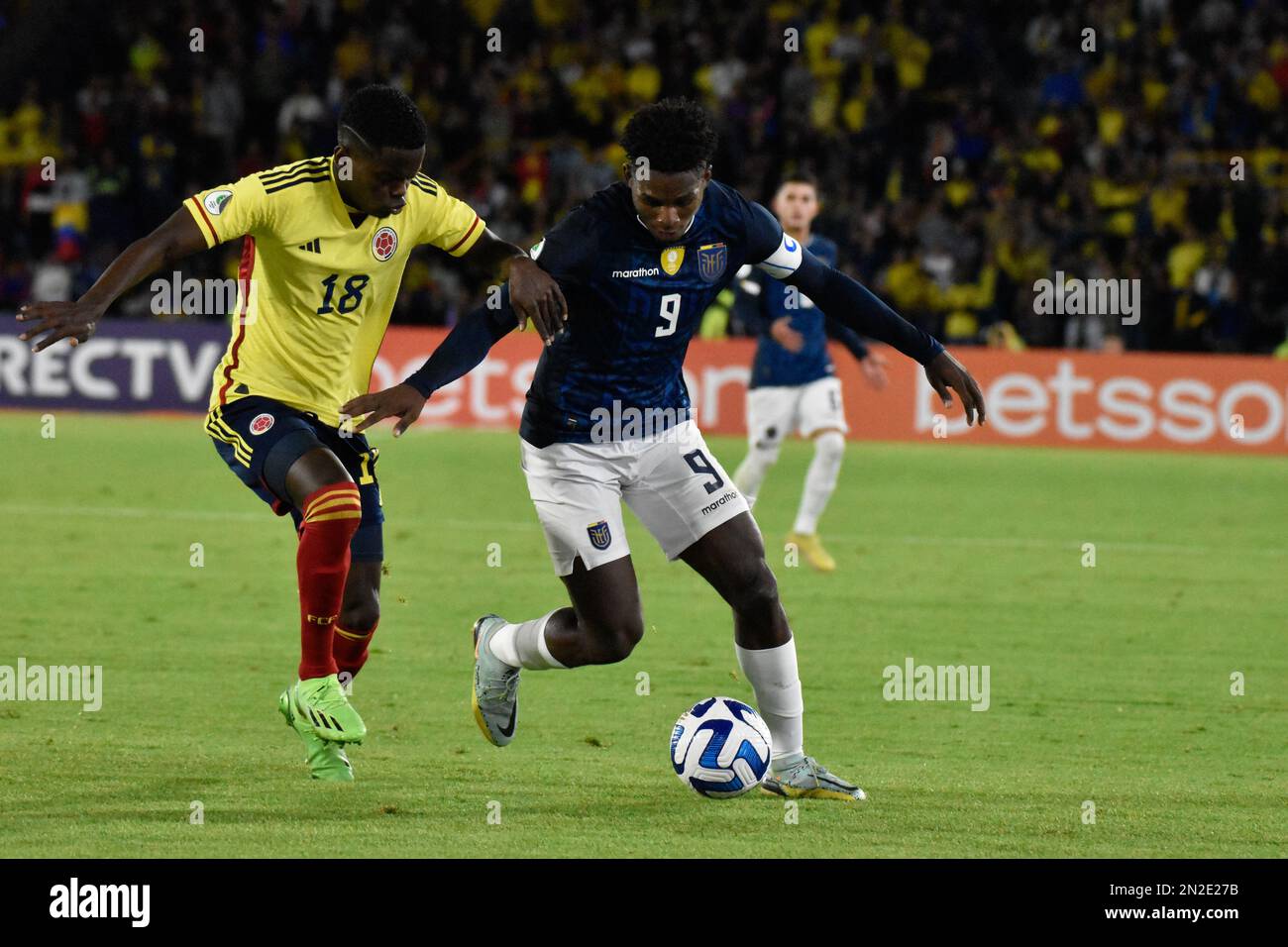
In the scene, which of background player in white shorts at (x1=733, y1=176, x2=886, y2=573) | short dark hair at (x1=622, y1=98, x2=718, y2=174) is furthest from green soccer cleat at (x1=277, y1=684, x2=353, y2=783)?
background player in white shorts at (x1=733, y1=176, x2=886, y2=573)

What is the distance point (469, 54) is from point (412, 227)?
20.4 meters

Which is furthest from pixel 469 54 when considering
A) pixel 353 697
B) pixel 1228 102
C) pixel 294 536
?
pixel 353 697

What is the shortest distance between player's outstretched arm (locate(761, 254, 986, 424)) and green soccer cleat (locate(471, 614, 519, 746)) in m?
1.76

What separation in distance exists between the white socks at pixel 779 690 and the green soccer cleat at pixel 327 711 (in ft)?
4.38

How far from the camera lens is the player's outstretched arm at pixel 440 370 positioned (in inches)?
233

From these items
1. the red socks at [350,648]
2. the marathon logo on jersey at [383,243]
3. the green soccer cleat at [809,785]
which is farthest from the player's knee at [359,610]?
the green soccer cleat at [809,785]

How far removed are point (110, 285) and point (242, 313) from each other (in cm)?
106

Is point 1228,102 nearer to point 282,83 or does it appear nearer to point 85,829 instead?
point 282,83

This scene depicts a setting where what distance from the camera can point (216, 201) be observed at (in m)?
6.46

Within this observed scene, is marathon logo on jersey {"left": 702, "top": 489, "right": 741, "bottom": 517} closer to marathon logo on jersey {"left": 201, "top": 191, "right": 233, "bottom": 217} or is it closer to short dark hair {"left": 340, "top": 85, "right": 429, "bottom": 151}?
short dark hair {"left": 340, "top": 85, "right": 429, "bottom": 151}

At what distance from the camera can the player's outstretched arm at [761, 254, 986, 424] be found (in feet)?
21.2

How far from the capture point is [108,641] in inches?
362

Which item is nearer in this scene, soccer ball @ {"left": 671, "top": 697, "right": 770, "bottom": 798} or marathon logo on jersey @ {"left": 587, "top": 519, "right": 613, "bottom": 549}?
soccer ball @ {"left": 671, "top": 697, "right": 770, "bottom": 798}

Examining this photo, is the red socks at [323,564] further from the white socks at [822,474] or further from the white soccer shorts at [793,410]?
the white soccer shorts at [793,410]
